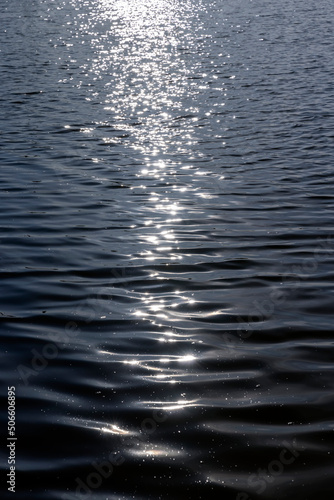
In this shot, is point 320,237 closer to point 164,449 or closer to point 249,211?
point 249,211

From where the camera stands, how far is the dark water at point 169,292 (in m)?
4.50

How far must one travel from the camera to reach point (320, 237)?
955cm

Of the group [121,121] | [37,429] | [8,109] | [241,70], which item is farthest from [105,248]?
[241,70]

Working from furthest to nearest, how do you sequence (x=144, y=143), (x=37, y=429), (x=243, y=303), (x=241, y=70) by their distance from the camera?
(x=241, y=70), (x=144, y=143), (x=243, y=303), (x=37, y=429)

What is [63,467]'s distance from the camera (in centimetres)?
439

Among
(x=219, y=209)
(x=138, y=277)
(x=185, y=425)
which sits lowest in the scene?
(x=219, y=209)

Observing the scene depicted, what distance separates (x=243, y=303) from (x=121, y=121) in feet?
40.1

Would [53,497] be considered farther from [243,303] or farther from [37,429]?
[243,303]

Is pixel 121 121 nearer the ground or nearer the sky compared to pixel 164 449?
nearer the ground

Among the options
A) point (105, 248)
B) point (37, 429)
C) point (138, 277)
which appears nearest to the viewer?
point (37, 429)

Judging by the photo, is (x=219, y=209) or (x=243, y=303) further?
(x=219, y=209)

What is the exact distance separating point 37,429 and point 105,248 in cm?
453

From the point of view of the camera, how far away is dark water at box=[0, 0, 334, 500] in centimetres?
450

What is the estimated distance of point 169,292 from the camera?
25.1 ft
